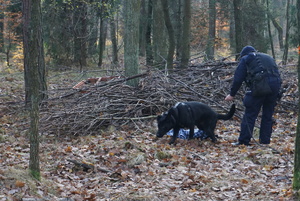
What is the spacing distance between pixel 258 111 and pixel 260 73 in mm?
909

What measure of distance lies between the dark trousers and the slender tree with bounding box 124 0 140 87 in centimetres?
406

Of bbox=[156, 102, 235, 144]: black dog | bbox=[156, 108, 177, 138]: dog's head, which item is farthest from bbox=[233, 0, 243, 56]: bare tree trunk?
bbox=[156, 108, 177, 138]: dog's head

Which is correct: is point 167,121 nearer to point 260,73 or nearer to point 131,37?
point 260,73

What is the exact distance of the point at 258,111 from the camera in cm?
854

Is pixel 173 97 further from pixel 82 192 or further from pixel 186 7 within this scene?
pixel 82 192

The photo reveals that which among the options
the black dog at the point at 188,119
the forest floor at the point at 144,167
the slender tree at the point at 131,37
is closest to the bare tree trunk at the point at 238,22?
the slender tree at the point at 131,37

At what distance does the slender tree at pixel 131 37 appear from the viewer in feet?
37.1

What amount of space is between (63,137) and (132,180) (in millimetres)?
3757

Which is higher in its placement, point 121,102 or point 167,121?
point 121,102

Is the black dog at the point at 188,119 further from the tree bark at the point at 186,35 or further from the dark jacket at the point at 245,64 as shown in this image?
the tree bark at the point at 186,35

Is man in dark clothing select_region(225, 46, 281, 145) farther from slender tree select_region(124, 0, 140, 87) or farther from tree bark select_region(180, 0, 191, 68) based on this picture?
tree bark select_region(180, 0, 191, 68)

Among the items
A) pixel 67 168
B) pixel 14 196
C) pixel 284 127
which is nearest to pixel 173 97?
pixel 284 127

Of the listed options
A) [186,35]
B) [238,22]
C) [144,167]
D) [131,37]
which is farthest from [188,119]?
[238,22]

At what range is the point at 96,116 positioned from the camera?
10297mm
